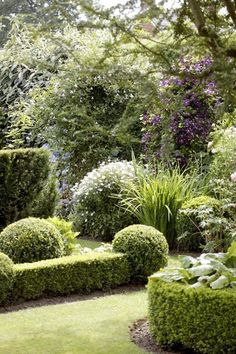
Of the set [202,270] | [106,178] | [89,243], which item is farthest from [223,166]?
[202,270]

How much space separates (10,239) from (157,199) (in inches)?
114

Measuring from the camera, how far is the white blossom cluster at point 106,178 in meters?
9.95

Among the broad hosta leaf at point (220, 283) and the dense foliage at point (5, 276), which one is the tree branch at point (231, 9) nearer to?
the broad hosta leaf at point (220, 283)

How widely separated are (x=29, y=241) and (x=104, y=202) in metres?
3.43

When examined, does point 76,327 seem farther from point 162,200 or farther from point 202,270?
point 162,200

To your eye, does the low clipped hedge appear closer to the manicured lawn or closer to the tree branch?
the tree branch

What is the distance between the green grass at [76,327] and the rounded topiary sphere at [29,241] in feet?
2.80

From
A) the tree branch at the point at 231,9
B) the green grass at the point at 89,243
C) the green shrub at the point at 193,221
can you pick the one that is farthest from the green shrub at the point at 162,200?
the tree branch at the point at 231,9

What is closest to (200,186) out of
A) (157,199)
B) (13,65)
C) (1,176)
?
(157,199)

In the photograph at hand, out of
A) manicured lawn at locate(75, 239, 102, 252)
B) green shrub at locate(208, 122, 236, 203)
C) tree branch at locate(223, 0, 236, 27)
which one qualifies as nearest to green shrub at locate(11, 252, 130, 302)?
manicured lawn at locate(75, 239, 102, 252)

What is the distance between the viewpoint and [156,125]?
10367 mm

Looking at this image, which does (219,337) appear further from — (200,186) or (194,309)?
(200,186)

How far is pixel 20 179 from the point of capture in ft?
29.2

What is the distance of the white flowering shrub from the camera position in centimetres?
985
